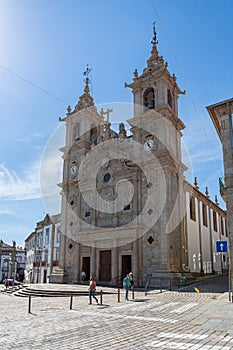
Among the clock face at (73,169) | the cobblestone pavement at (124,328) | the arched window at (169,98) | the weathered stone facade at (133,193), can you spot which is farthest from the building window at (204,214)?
the cobblestone pavement at (124,328)

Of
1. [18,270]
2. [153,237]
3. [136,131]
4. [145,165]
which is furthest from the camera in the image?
[18,270]

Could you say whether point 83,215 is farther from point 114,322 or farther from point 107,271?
point 114,322

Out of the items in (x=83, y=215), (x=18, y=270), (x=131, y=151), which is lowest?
(x=18, y=270)

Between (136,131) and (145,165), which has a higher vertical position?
(136,131)

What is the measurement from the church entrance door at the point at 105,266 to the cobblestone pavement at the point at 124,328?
13068 mm

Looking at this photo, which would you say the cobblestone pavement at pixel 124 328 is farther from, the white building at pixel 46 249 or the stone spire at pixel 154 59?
the white building at pixel 46 249

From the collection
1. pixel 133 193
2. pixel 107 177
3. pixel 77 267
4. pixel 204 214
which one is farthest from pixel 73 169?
pixel 204 214

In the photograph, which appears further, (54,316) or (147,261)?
(147,261)

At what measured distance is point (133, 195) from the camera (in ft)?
82.0

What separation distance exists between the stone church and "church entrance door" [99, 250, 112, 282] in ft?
0.25

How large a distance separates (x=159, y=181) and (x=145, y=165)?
1.92 meters

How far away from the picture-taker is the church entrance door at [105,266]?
24764mm

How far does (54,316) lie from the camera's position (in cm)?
1030

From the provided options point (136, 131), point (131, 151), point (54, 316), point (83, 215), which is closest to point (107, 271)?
point (83, 215)
